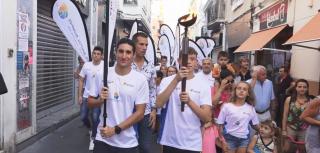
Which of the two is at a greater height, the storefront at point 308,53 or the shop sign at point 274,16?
the shop sign at point 274,16

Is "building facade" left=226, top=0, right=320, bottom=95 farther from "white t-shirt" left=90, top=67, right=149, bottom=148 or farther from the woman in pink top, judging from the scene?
"white t-shirt" left=90, top=67, right=149, bottom=148

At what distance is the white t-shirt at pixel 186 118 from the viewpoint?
14.3ft

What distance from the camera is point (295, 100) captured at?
6.59 meters

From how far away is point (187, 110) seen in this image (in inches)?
172

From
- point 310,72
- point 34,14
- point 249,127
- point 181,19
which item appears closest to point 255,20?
point 310,72

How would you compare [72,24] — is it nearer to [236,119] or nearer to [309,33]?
[236,119]

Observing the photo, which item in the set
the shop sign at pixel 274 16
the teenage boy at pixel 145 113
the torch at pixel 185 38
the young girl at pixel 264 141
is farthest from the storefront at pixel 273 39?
the torch at pixel 185 38

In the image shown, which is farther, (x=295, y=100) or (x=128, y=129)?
(x=295, y=100)

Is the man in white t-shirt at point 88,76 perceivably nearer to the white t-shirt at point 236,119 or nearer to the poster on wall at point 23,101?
the poster on wall at point 23,101

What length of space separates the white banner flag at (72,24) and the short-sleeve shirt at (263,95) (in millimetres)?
2769

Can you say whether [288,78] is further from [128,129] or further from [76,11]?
[128,129]

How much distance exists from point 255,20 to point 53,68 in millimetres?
9447

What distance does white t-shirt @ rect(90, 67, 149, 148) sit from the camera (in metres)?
3.96

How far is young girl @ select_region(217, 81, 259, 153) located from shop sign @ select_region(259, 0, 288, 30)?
8229mm
